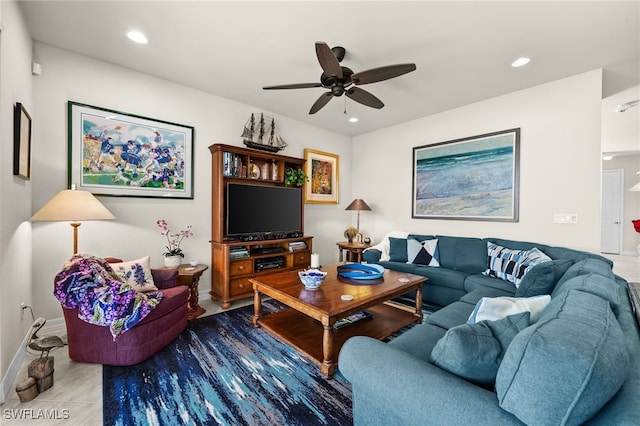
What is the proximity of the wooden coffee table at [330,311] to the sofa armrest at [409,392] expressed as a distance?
698 millimetres

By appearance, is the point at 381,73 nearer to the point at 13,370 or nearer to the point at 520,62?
the point at 520,62

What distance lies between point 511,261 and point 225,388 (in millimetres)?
2863

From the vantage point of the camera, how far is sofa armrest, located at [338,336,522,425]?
0.77 metres

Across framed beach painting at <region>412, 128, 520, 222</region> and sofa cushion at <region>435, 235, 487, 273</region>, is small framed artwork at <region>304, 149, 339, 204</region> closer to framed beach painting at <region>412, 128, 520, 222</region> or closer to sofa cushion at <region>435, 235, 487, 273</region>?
framed beach painting at <region>412, 128, 520, 222</region>

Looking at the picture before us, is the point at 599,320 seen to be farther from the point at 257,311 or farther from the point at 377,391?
the point at 257,311

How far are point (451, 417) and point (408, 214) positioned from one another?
3.78 meters

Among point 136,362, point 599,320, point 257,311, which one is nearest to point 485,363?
point 599,320

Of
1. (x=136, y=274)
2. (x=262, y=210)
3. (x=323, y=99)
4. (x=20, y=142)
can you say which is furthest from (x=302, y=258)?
(x=20, y=142)

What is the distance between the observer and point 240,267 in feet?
10.6

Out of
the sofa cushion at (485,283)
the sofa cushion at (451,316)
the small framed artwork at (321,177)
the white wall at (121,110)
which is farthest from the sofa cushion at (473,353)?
the small framed artwork at (321,177)

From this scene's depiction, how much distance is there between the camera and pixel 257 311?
2.56m

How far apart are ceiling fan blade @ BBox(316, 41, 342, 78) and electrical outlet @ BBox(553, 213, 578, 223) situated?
2.94 metres

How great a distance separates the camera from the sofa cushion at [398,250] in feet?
12.0

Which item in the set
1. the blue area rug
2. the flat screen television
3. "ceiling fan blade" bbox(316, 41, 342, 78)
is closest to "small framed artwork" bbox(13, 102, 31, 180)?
the blue area rug
